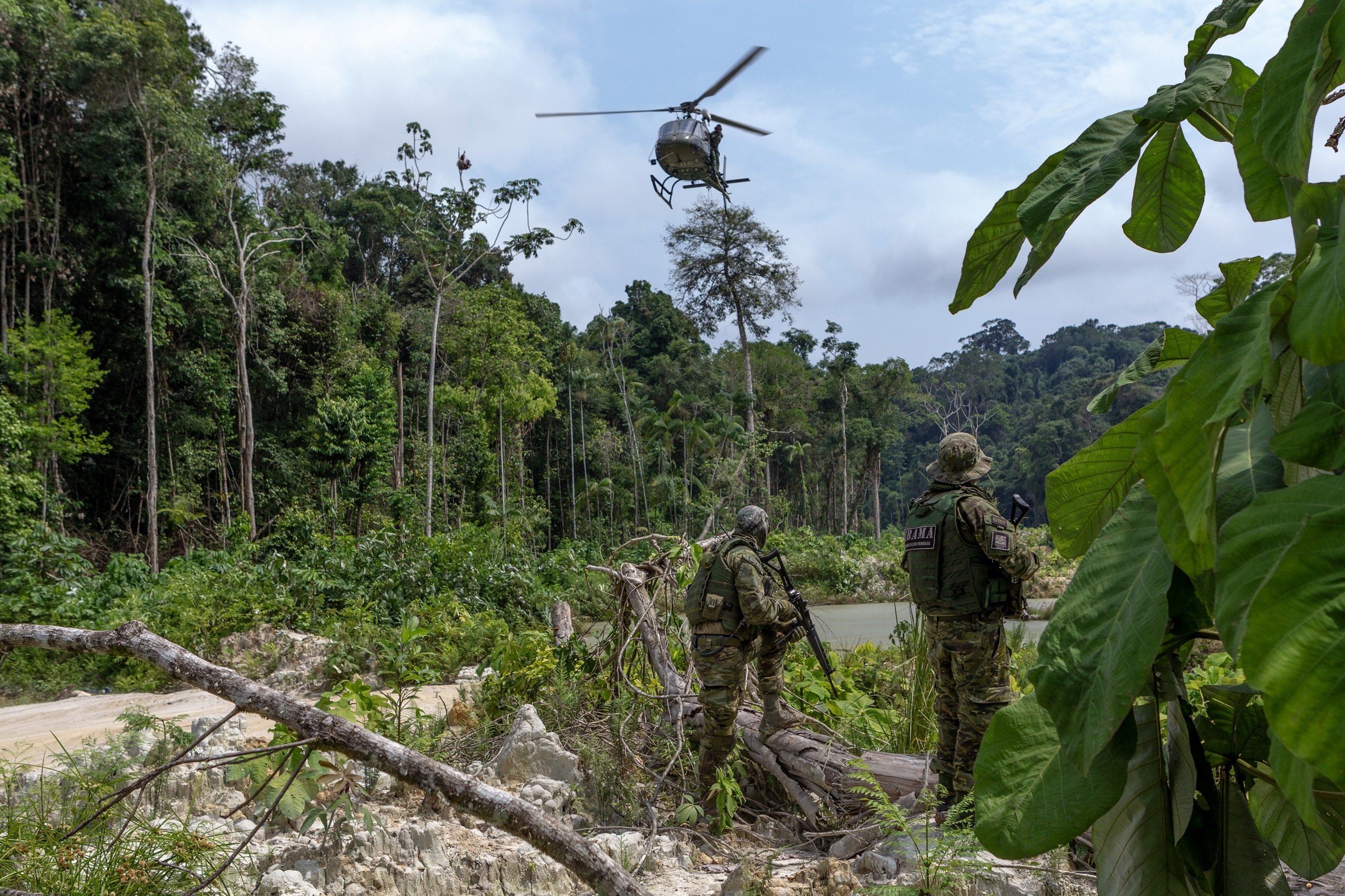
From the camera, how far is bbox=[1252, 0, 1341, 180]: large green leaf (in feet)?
1.84

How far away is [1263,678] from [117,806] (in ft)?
14.0

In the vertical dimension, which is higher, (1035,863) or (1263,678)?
(1263,678)

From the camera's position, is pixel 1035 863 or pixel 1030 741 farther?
pixel 1035 863

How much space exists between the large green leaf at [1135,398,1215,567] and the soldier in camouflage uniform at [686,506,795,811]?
12.8 ft

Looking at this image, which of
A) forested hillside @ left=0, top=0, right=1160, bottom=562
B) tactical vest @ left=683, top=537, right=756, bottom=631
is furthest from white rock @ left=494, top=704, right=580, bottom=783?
forested hillside @ left=0, top=0, right=1160, bottom=562

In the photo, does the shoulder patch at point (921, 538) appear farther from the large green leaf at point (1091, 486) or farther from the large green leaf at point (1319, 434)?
the large green leaf at point (1319, 434)

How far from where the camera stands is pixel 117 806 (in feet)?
11.7

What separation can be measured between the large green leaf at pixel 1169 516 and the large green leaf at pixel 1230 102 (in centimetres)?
39

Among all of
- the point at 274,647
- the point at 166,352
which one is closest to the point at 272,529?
the point at 166,352

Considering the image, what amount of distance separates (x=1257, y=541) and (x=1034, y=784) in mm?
280

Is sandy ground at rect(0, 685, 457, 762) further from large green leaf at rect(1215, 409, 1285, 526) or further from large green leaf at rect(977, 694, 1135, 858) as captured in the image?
large green leaf at rect(1215, 409, 1285, 526)

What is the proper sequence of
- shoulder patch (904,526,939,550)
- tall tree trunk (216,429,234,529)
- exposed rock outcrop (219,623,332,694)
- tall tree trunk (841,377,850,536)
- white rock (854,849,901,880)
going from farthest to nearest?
1. tall tree trunk (841,377,850,536)
2. tall tree trunk (216,429,234,529)
3. exposed rock outcrop (219,623,332,694)
4. shoulder patch (904,526,939,550)
5. white rock (854,849,901,880)

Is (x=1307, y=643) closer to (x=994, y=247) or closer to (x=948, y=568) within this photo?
(x=994, y=247)

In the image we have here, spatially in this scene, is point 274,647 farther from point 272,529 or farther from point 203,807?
point 272,529
